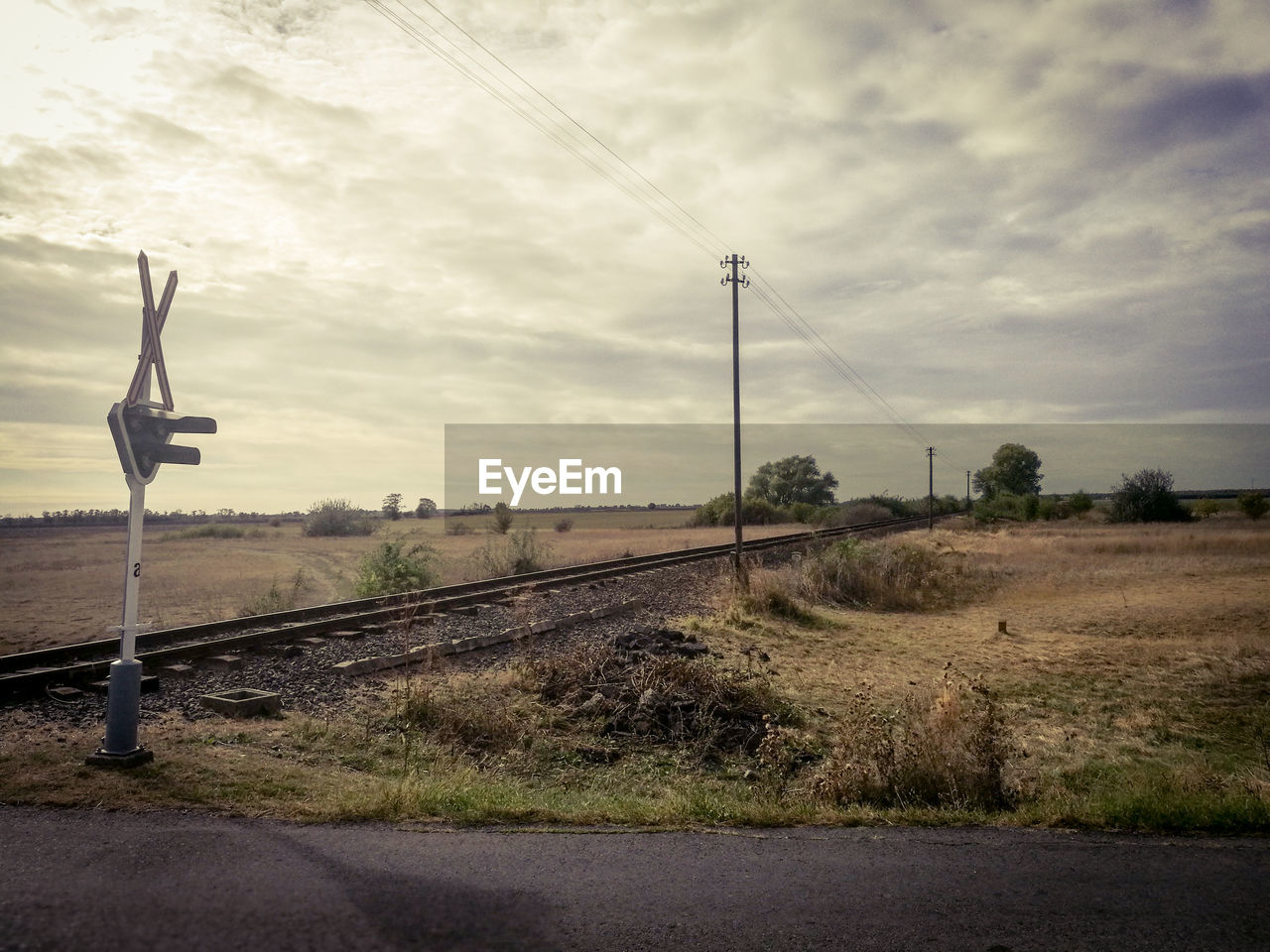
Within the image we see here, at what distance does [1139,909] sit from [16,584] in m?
33.6

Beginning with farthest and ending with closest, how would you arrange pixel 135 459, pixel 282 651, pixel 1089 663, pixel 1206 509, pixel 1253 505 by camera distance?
pixel 1206 509
pixel 1253 505
pixel 1089 663
pixel 282 651
pixel 135 459

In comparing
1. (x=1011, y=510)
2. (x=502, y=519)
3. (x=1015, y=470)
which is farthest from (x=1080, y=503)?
(x=502, y=519)

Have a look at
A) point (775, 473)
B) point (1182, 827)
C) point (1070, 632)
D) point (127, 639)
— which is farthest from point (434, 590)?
point (775, 473)

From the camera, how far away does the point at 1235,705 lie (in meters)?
12.4

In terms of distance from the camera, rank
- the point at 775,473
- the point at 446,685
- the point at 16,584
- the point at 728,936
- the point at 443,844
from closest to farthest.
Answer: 1. the point at 728,936
2. the point at 443,844
3. the point at 446,685
4. the point at 16,584
5. the point at 775,473

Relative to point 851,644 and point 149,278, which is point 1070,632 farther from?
point 149,278

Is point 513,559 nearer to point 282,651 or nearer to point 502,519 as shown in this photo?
point 282,651

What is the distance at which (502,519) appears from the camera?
186ft

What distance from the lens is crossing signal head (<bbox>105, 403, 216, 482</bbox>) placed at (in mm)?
6395

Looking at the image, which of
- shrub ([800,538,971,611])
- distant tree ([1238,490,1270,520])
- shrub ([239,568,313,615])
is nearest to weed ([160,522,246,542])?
shrub ([239,568,313,615])

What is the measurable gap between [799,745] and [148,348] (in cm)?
762

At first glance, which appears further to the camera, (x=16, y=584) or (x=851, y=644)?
(x=16, y=584)

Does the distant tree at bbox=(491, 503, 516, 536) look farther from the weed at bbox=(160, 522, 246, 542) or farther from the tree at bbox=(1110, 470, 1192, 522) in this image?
the tree at bbox=(1110, 470, 1192, 522)

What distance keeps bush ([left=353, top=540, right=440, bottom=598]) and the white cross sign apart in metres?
15.5
